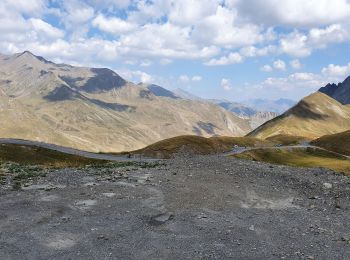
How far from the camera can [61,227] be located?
2656 centimetres

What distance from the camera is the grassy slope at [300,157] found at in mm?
129875

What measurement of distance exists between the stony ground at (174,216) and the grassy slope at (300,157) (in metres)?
87.1

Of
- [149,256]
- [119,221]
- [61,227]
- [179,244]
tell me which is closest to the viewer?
[149,256]

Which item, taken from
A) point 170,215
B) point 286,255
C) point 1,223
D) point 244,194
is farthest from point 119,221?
point 244,194

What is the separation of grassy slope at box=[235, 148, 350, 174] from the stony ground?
286 feet

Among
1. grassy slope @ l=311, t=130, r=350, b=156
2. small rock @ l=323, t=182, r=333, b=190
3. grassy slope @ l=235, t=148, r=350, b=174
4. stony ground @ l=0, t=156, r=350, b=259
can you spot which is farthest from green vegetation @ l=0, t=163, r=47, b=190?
grassy slope @ l=311, t=130, r=350, b=156

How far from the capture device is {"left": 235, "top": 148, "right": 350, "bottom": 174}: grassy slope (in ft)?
426

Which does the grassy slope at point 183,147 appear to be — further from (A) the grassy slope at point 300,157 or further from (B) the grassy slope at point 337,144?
(B) the grassy slope at point 337,144

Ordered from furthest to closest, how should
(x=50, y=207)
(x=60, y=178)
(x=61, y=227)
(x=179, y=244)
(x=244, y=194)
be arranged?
(x=60, y=178)
(x=244, y=194)
(x=50, y=207)
(x=61, y=227)
(x=179, y=244)

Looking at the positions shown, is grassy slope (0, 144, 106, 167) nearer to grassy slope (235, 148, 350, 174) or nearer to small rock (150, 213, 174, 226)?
grassy slope (235, 148, 350, 174)

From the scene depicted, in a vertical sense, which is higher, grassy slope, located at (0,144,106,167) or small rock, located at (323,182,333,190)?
grassy slope, located at (0,144,106,167)

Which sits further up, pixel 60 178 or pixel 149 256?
pixel 60 178

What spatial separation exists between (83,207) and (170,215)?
6398 millimetres

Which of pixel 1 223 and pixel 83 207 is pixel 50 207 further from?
pixel 1 223
